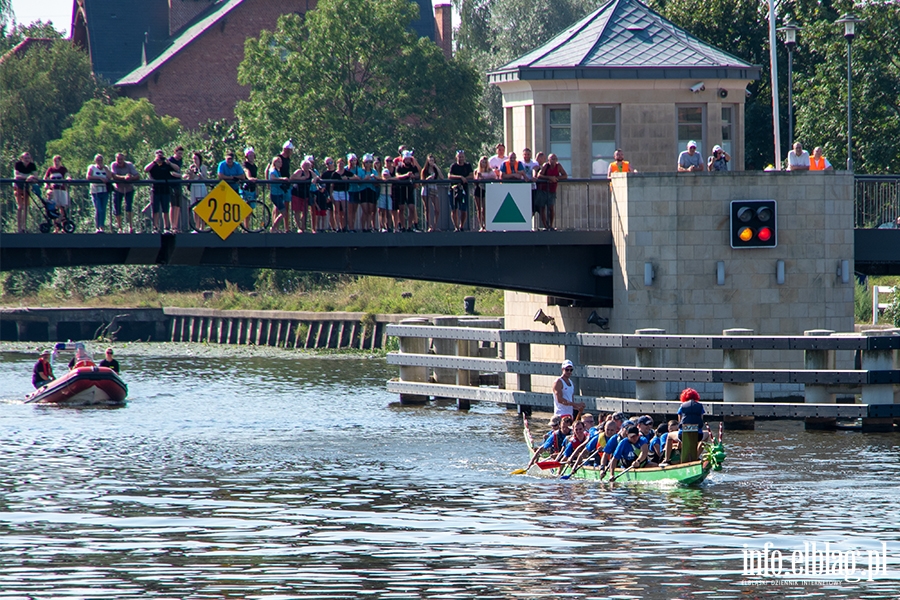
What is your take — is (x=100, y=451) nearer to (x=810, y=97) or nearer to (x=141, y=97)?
(x=810, y=97)

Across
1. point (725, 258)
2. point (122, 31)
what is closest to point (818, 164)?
point (725, 258)

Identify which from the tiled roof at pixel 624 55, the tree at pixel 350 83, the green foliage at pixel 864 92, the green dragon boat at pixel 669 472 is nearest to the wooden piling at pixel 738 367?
the green dragon boat at pixel 669 472

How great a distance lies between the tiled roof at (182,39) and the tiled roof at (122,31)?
1.62 metres

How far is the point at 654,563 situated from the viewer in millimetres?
20062

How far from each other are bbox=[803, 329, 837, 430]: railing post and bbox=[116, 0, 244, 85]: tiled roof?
193 ft

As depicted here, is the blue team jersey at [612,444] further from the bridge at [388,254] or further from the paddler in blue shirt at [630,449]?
the bridge at [388,254]

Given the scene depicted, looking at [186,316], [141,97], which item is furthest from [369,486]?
[141,97]

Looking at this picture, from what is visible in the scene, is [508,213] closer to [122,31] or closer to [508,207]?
[508,207]

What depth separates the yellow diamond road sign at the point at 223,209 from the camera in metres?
32.1

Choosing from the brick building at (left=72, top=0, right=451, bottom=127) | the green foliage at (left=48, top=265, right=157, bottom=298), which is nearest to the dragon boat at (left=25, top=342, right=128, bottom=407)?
the green foliage at (left=48, top=265, right=157, bottom=298)

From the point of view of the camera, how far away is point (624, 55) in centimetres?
3772

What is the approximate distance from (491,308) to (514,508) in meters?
35.1

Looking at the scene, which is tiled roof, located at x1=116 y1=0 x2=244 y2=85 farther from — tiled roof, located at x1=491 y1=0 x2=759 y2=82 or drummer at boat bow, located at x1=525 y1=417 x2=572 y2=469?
drummer at boat bow, located at x1=525 y1=417 x2=572 y2=469

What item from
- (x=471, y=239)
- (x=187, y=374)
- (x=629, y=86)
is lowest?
(x=187, y=374)
